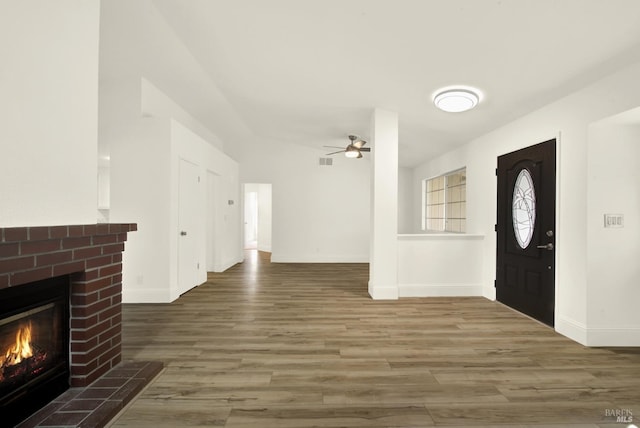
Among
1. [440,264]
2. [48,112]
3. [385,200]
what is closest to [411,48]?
[385,200]

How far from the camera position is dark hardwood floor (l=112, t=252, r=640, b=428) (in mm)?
1817

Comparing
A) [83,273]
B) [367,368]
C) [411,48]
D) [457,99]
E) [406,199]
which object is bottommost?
[367,368]

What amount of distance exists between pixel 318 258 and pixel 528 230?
505 centimetres

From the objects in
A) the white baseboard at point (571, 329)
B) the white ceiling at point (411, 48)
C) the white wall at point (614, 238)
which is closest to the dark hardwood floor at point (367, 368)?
the white baseboard at point (571, 329)

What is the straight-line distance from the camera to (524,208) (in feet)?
12.3

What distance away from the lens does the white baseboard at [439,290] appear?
4496mm

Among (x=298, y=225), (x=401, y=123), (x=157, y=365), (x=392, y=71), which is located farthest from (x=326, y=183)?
(x=157, y=365)

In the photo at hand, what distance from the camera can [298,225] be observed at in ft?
26.1

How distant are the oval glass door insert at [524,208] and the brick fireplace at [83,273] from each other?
4.24 metres

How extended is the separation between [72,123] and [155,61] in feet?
6.75

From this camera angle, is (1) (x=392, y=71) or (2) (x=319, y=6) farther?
(1) (x=392, y=71)

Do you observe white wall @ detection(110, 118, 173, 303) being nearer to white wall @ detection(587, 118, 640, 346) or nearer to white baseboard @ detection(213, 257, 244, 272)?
white baseboard @ detection(213, 257, 244, 272)

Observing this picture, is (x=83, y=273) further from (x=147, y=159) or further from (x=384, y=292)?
(x=384, y=292)

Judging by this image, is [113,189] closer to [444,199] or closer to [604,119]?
[604,119]
